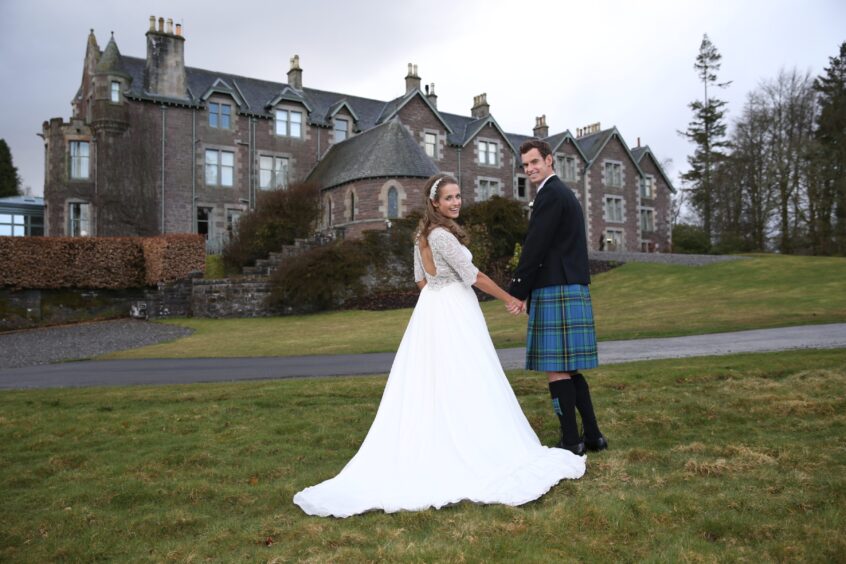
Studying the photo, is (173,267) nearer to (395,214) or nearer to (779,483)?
(395,214)

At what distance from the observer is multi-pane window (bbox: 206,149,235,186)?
3644cm

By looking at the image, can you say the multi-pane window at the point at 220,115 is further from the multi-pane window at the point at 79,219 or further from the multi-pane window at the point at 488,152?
the multi-pane window at the point at 488,152

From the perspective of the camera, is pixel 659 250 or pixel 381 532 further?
pixel 659 250

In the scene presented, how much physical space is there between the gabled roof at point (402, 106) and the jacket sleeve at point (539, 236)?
34786 mm

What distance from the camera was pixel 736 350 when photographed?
11.0 m

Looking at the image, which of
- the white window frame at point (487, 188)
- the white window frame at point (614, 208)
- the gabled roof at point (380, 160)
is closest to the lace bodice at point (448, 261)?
the gabled roof at point (380, 160)

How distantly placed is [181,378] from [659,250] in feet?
154

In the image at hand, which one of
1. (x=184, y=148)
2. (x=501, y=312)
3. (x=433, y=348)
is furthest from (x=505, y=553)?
(x=184, y=148)

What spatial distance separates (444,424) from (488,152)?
40017 millimetres

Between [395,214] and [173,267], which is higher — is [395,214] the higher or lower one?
the higher one

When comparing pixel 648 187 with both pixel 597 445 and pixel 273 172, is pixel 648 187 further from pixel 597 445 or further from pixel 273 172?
pixel 597 445

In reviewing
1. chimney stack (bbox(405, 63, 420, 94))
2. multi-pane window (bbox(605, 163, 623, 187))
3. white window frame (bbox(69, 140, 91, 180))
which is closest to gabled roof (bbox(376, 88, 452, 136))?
chimney stack (bbox(405, 63, 420, 94))

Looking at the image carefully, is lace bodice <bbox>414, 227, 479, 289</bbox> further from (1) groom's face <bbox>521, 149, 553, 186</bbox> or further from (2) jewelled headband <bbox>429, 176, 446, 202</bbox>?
(1) groom's face <bbox>521, 149, 553, 186</bbox>

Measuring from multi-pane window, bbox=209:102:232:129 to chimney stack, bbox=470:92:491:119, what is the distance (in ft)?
59.6
